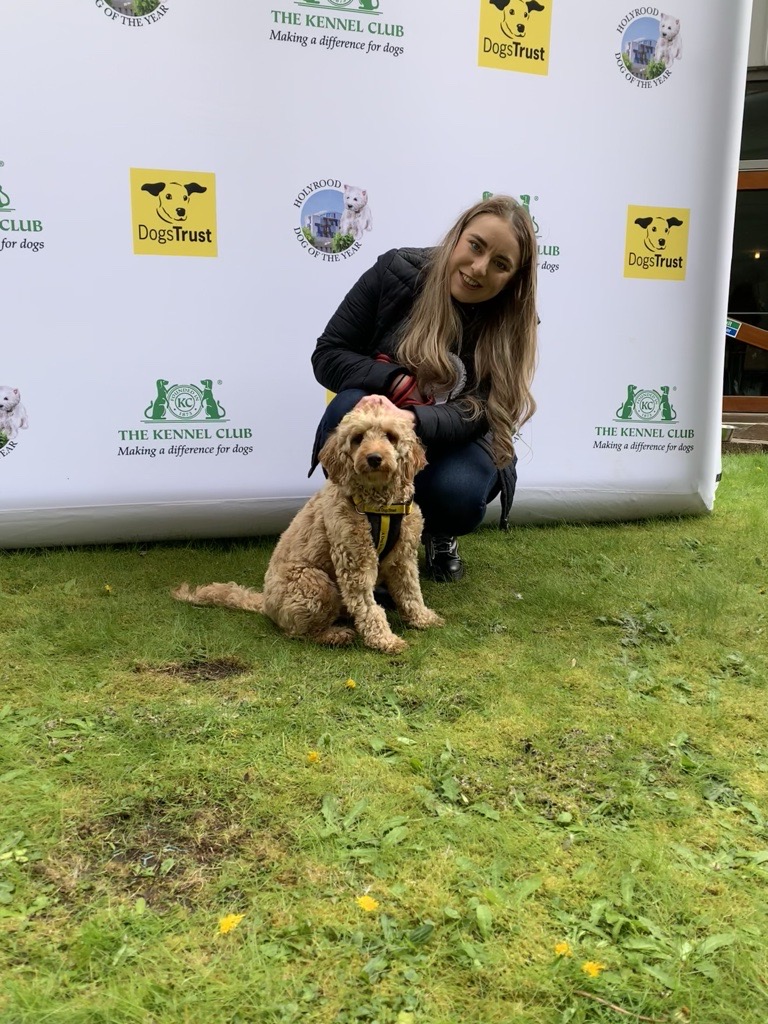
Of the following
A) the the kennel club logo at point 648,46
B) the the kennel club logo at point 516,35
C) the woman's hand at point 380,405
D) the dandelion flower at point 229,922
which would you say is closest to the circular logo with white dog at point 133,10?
the the kennel club logo at point 516,35

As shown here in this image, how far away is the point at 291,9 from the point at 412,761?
3717 millimetres

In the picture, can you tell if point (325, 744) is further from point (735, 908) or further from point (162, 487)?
point (162, 487)

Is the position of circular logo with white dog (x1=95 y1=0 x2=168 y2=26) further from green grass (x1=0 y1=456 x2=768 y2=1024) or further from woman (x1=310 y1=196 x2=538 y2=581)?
green grass (x1=0 y1=456 x2=768 y2=1024)

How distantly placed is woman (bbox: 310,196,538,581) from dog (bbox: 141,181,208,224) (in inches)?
44.9

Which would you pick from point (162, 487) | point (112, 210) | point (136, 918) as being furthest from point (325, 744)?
point (112, 210)

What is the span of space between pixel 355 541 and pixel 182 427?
170 cm

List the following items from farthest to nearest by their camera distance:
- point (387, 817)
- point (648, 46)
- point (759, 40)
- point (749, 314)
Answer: point (749, 314), point (759, 40), point (648, 46), point (387, 817)

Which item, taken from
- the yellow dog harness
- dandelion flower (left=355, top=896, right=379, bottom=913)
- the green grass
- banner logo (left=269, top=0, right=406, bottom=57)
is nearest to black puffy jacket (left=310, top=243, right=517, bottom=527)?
the yellow dog harness

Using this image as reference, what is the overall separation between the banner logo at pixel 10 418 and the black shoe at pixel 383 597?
2.14 metres

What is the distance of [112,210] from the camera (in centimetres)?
359

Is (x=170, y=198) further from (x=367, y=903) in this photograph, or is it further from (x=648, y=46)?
(x=367, y=903)

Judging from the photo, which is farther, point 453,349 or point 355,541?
point 453,349

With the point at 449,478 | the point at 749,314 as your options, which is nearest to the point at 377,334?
the point at 449,478

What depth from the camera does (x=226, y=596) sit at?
311 cm
